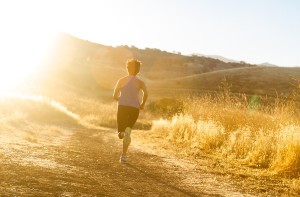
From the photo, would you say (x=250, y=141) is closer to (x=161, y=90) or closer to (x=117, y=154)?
(x=117, y=154)

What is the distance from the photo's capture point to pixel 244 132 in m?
12.5

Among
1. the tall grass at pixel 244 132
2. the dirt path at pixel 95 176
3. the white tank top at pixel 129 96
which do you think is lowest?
the dirt path at pixel 95 176

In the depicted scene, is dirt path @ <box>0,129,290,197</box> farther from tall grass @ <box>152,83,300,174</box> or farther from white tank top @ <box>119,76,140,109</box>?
tall grass @ <box>152,83,300,174</box>

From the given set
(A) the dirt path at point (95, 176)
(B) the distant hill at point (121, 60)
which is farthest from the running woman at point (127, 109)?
(B) the distant hill at point (121, 60)

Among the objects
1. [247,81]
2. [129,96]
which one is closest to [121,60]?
[247,81]

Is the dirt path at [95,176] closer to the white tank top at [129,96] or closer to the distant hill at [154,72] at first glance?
the white tank top at [129,96]

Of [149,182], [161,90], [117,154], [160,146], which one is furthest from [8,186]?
[161,90]

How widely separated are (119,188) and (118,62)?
121m

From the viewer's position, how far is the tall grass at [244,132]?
1014 centimetres

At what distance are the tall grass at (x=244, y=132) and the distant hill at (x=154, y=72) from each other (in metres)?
8.36

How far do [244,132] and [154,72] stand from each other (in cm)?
11072

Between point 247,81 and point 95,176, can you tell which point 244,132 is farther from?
point 247,81

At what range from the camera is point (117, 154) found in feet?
40.4

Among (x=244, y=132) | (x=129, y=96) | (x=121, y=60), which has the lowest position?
(x=244, y=132)
